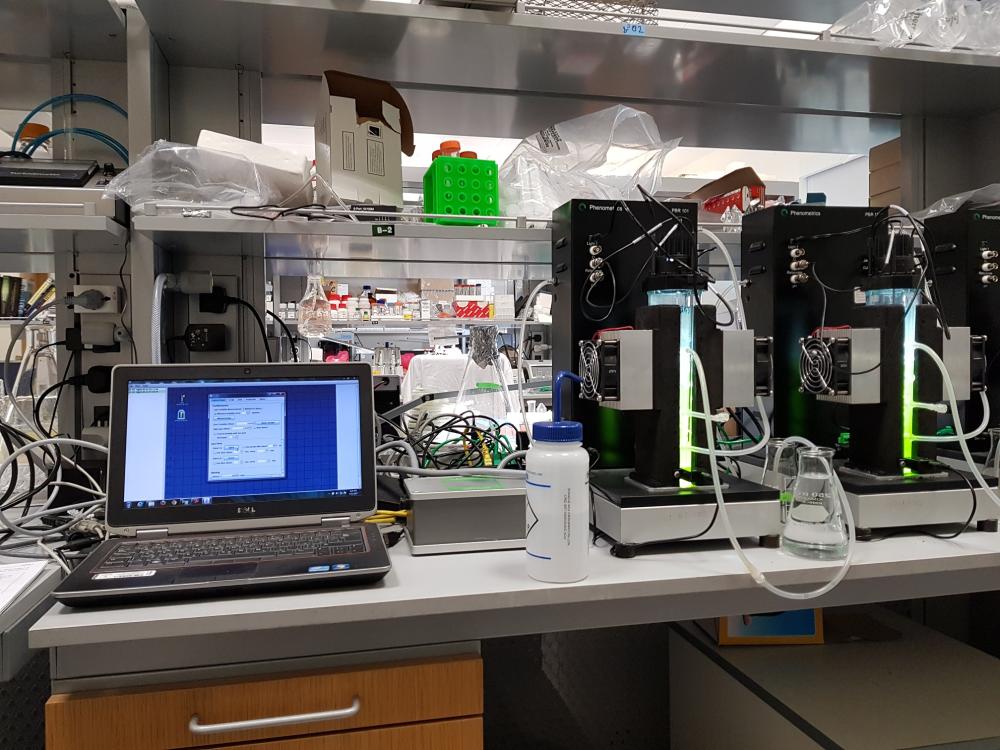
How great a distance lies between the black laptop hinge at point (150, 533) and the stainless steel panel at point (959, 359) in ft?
4.10

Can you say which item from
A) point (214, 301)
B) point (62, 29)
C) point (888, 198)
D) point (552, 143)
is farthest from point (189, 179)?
point (888, 198)

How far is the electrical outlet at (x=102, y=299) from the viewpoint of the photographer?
4.60ft

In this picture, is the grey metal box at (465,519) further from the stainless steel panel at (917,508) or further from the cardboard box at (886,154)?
the cardboard box at (886,154)

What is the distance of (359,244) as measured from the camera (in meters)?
1.42

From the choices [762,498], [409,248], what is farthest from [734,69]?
[762,498]

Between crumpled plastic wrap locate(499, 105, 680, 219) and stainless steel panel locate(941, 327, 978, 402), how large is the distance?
0.66m

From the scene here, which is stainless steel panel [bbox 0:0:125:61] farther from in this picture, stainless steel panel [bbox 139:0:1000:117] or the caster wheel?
the caster wheel

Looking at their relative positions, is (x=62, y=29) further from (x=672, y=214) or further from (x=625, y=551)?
(x=625, y=551)

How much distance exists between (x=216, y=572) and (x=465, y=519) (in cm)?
34

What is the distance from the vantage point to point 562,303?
1.26 meters

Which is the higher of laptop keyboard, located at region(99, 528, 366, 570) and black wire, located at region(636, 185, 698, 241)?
black wire, located at region(636, 185, 698, 241)

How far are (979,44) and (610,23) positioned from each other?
2.87 feet

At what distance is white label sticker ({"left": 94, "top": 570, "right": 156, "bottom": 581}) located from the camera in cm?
77

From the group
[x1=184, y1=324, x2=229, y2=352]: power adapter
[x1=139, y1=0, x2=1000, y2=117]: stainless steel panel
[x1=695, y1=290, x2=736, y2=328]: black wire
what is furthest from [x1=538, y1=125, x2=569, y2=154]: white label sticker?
[x1=184, y1=324, x2=229, y2=352]: power adapter
